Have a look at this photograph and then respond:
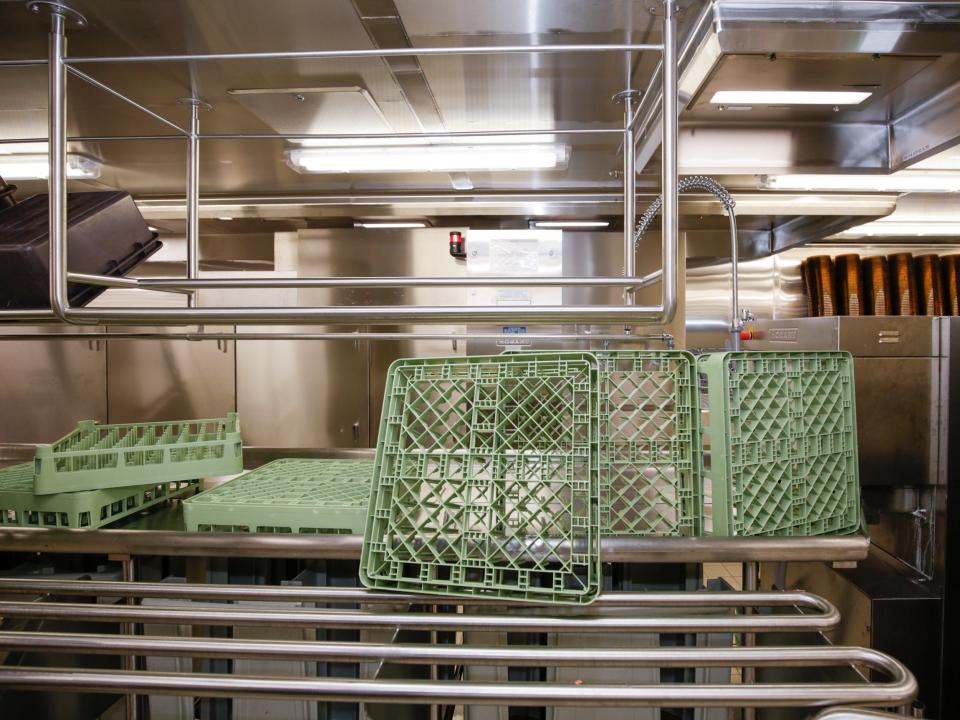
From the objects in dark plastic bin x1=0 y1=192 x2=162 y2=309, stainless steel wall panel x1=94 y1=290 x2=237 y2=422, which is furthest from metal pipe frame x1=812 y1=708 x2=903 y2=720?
stainless steel wall panel x1=94 y1=290 x2=237 y2=422

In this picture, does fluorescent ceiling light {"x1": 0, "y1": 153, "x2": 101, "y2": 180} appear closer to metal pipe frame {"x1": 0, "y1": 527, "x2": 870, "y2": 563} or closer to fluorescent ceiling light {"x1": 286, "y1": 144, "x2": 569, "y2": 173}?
fluorescent ceiling light {"x1": 286, "y1": 144, "x2": 569, "y2": 173}

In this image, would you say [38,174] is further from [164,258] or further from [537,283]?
[537,283]

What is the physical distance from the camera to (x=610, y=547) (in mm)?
841

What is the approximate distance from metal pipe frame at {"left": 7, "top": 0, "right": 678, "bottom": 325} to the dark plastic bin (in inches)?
7.8

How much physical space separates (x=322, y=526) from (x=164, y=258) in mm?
3712

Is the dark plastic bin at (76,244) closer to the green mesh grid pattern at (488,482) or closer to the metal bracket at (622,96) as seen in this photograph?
the green mesh grid pattern at (488,482)

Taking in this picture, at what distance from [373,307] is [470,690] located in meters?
0.52

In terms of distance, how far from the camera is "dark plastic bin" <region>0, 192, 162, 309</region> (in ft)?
3.20

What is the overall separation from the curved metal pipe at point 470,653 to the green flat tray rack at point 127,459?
14.4 inches

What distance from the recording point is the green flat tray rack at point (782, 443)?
0.92 meters

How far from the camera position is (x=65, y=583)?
818 millimetres

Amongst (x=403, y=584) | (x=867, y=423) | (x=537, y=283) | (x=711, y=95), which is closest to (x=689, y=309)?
(x=867, y=423)

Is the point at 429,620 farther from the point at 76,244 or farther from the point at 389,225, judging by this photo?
the point at 389,225

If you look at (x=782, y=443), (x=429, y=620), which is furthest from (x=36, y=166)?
(x=782, y=443)
